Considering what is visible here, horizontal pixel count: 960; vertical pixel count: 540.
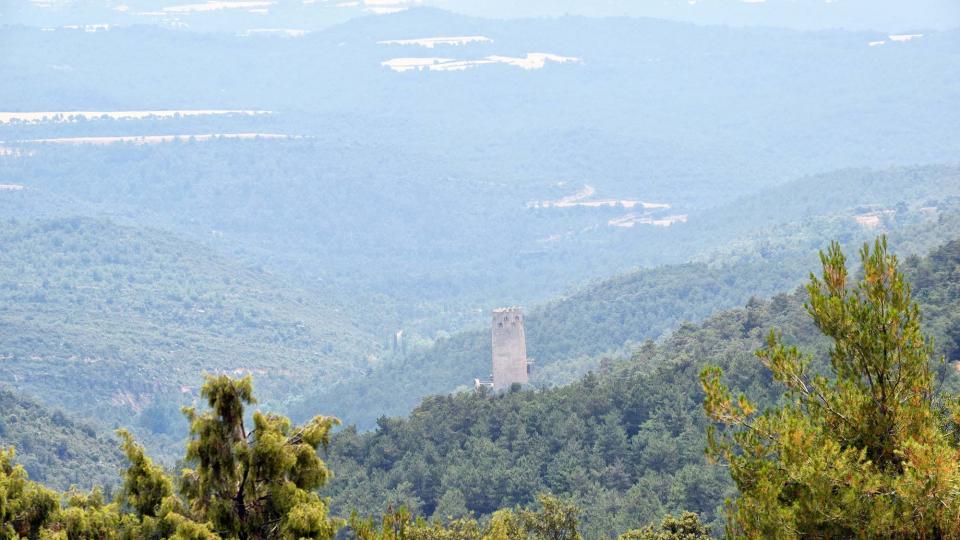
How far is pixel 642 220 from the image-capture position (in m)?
175

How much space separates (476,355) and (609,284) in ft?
56.1

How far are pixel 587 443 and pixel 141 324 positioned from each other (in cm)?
6571

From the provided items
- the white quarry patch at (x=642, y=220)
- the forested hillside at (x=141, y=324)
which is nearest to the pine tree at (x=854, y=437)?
the forested hillside at (x=141, y=324)

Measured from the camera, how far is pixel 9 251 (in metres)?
127

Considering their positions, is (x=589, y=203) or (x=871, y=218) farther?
(x=589, y=203)

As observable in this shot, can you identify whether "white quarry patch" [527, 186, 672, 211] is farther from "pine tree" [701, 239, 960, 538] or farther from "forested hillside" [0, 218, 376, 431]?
"pine tree" [701, 239, 960, 538]

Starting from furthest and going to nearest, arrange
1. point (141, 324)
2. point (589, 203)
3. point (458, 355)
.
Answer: point (589, 203) < point (141, 324) < point (458, 355)

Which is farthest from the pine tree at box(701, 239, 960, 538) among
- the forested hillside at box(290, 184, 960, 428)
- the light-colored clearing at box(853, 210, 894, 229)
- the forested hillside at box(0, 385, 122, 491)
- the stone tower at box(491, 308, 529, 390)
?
the light-colored clearing at box(853, 210, 894, 229)

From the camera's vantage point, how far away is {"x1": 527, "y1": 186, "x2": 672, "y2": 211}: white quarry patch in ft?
611

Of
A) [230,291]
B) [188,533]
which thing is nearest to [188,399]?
[230,291]

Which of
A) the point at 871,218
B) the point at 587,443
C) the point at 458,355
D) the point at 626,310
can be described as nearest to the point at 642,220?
the point at 871,218

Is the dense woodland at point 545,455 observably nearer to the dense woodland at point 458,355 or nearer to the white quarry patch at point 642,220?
the dense woodland at point 458,355

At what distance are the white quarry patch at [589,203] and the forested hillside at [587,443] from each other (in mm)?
123821

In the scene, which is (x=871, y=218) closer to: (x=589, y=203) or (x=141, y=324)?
(x=141, y=324)
